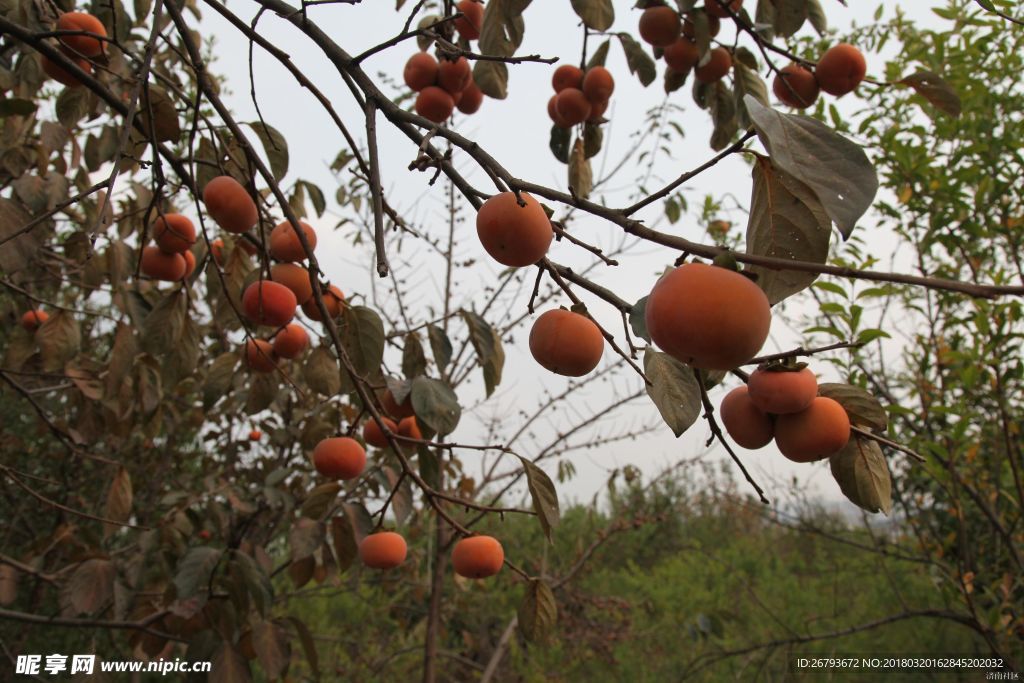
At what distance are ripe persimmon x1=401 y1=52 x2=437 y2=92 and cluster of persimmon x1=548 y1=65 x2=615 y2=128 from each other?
0.35m

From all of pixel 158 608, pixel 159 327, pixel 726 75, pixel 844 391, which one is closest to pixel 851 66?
pixel 726 75

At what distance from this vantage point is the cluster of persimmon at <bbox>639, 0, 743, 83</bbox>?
1536 mm

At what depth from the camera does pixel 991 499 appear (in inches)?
76.5

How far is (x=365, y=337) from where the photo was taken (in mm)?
1199

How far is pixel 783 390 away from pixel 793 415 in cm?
6

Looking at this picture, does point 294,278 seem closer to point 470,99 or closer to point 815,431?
point 470,99

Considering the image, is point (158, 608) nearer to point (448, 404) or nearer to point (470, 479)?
point (470, 479)

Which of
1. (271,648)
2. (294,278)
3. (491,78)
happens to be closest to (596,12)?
(491,78)

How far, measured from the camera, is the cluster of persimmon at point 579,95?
1630 mm

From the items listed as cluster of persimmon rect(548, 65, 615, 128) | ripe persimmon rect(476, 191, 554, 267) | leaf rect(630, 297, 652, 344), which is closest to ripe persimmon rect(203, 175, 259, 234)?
ripe persimmon rect(476, 191, 554, 267)

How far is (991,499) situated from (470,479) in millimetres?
1831

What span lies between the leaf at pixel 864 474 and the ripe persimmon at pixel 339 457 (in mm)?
942

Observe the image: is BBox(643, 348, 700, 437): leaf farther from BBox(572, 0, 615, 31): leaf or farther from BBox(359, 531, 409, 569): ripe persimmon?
BBox(359, 531, 409, 569): ripe persimmon

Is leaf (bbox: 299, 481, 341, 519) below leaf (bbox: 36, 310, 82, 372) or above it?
below
